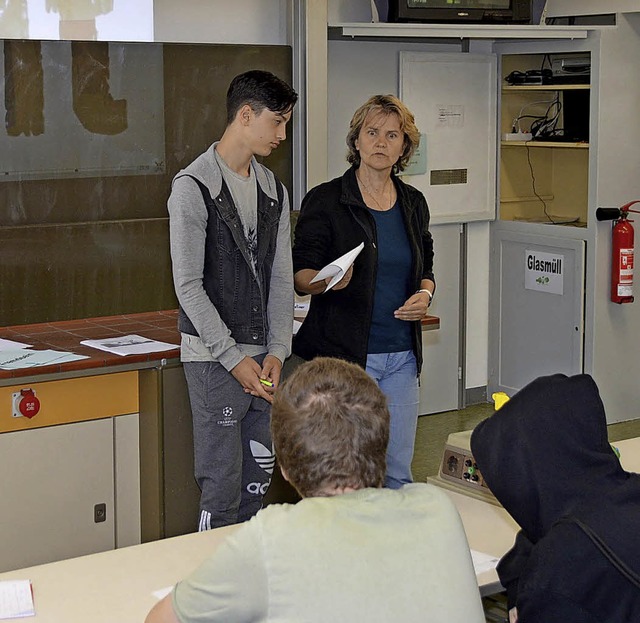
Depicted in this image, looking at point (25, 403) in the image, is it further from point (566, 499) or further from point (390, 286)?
point (566, 499)

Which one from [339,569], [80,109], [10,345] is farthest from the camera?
[80,109]

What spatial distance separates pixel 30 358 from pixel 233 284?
814mm

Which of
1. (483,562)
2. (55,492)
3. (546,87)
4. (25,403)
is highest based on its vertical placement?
(546,87)

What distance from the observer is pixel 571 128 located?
634 centimetres

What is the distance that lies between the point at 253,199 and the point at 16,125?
6.14 feet

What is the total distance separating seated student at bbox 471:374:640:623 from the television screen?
4.01 metres

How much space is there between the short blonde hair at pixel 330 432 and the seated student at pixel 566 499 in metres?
0.23

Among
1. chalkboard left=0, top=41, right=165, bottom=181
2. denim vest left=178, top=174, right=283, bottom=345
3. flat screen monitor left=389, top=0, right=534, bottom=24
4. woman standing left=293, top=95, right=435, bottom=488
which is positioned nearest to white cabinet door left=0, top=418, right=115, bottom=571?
denim vest left=178, top=174, right=283, bottom=345

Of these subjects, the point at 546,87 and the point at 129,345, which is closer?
the point at 129,345

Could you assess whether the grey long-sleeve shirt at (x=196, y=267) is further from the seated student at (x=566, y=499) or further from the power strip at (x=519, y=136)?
the power strip at (x=519, y=136)

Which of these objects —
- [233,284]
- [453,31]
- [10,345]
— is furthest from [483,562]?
[453,31]

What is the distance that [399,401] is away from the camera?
11.8 ft

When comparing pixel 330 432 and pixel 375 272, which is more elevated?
pixel 375 272

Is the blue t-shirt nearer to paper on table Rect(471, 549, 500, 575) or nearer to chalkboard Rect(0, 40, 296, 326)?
paper on table Rect(471, 549, 500, 575)
